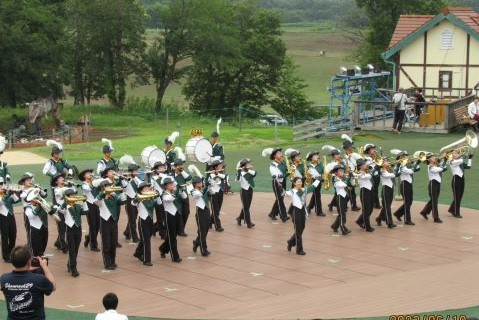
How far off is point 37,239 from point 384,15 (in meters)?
43.9

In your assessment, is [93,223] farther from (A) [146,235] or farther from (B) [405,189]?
(B) [405,189]

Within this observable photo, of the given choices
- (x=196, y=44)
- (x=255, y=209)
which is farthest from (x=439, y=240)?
(x=196, y=44)

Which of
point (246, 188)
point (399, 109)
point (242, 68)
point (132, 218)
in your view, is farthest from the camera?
point (242, 68)

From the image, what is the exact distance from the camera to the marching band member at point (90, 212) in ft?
58.1

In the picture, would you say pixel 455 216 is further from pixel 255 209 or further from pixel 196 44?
pixel 196 44

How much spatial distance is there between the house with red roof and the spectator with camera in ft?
97.1

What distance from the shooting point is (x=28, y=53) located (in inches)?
1642

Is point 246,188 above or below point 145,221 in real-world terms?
above

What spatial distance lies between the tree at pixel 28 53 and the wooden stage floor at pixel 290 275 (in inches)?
859

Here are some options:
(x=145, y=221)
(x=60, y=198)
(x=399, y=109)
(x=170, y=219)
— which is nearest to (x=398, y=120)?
(x=399, y=109)

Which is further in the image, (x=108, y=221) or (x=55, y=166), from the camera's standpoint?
(x=55, y=166)

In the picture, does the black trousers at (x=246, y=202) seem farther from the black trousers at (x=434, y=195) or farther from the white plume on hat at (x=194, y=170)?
the black trousers at (x=434, y=195)

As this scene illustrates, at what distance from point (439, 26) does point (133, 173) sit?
2269 centimetres

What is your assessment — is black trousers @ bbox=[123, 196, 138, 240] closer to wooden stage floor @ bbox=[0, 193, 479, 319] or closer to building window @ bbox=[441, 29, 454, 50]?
wooden stage floor @ bbox=[0, 193, 479, 319]
